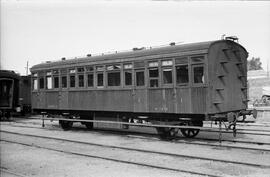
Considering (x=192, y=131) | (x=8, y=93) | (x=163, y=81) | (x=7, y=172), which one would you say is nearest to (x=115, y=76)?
(x=163, y=81)

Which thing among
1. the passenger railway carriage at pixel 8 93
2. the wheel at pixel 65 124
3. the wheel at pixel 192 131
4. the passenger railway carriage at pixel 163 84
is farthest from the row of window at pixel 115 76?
the passenger railway carriage at pixel 8 93

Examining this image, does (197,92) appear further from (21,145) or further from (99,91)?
(21,145)

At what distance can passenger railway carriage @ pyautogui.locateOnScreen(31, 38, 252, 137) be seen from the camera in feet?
37.6

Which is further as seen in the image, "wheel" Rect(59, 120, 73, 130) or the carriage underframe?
"wheel" Rect(59, 120, 73, 130)

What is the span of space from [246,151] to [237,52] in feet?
13.6

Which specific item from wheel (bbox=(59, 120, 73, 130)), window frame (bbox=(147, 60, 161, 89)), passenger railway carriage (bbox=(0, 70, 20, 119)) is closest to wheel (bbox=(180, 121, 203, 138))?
window frame (bbox=(147, 60, 161, 89))

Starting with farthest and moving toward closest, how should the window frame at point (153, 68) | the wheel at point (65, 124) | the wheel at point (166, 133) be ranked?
the wheel at point (65, 124), the wheel at point (166, 133), the window frame at point (153, 68)

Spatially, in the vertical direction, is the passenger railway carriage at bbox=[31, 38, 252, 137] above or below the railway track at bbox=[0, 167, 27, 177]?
above

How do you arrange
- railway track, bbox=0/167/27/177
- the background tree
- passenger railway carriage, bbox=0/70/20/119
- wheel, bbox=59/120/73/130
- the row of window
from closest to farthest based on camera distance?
railway track, bbox=0/167/27/177 < the row of window < wheel, bbox=59/120/73/130 < passenger railway carriage, bbox=0/70/20/119 < the background tree

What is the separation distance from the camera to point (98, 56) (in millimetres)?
14938

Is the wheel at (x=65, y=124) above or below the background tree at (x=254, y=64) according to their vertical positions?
below

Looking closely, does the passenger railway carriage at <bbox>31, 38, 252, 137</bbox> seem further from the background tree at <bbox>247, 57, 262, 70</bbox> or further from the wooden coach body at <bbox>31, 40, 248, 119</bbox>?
the background tree at <bbox>247, 57, 262, 70</bbox>

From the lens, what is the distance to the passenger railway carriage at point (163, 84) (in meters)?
11.5

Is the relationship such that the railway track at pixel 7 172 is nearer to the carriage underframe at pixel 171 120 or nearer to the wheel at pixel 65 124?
the carriage underframe at pixel 171 120
